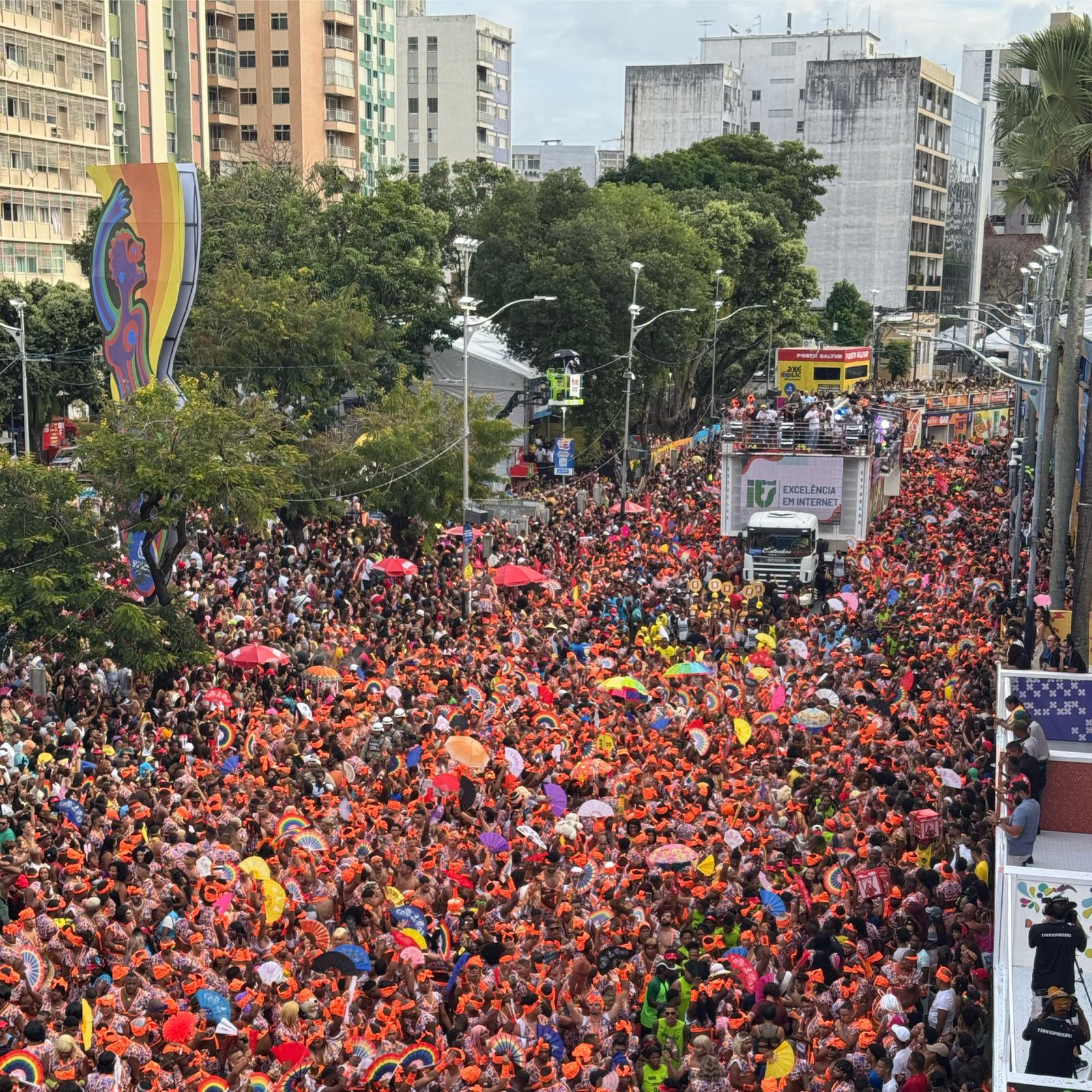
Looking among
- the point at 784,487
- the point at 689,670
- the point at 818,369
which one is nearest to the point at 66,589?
the point at 689,670

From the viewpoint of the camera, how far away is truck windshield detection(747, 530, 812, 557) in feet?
107

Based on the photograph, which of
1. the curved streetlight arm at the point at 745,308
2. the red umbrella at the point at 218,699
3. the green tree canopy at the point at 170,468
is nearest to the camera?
the red umbrella at the point at 218,699

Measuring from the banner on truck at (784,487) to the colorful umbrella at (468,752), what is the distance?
19.7 m

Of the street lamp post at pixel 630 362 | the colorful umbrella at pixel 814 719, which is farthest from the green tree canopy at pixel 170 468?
the street lamp post at pixel 630 362

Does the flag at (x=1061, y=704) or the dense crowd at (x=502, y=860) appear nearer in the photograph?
the dense crowd at (x=502, y=860)

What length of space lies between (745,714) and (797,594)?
11.8 meters

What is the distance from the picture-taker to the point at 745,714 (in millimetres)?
19453

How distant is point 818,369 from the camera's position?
189 feet

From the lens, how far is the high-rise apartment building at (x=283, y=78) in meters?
72.8

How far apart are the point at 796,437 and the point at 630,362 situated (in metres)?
8.68

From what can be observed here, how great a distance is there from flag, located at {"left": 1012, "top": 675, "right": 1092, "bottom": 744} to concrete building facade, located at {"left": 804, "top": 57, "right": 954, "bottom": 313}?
251 feet

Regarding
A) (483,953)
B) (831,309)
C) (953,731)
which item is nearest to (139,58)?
(831,309)

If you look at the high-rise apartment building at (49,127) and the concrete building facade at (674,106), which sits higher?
the concrete building facade at (674,106)

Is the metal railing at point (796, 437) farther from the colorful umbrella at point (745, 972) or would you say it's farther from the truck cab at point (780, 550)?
the colorful umbrella at point (745, 972)
